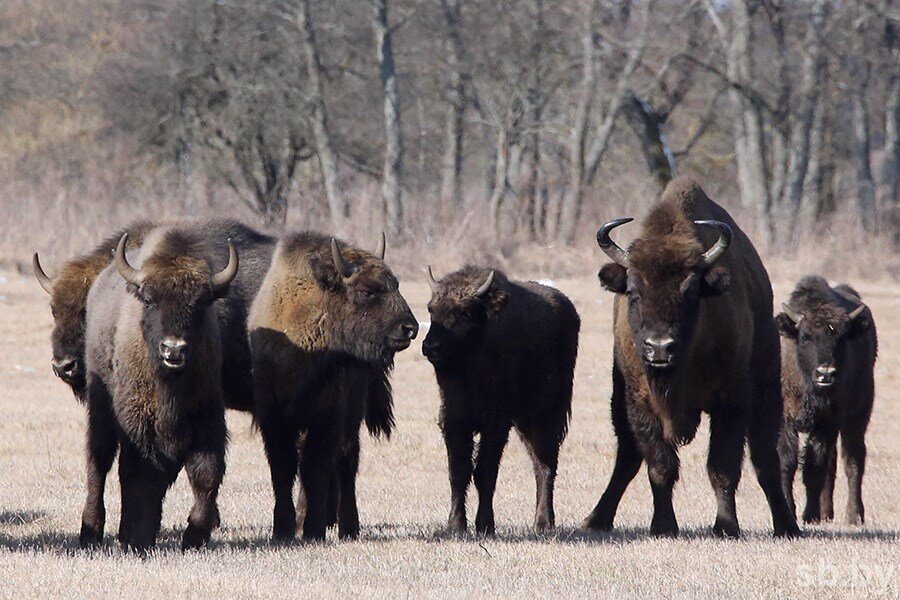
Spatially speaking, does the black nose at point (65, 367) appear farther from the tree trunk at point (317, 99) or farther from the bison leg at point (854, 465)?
the tree trunk at point (317, 99)

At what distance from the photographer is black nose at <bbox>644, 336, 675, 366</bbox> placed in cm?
897

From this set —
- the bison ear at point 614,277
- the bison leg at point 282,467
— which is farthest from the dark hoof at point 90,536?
the bison ear at point 614,277

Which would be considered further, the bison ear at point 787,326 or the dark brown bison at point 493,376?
the bison ear at point 787,326

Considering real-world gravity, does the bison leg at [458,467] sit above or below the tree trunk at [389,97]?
below

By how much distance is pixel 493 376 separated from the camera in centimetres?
1088

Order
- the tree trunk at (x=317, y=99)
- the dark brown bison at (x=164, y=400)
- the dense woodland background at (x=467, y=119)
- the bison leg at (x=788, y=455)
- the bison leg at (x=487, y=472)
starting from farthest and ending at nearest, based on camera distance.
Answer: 1. the tree trunk at (x=317, y=99)
2. the dense woodland background at (x=467, y=119)
3. the bison leg at (x=788, y=455)
4. the bison leg at (x=487, y=472)
5. the dark brown bison at (x=164, y=400)

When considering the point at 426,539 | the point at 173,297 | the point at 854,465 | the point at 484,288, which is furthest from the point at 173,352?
the point at 854,465

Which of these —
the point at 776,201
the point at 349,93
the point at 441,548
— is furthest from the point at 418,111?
the point at 441,548

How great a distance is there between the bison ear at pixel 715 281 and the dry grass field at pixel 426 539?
1.63m

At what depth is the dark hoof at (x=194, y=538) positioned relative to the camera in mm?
8766

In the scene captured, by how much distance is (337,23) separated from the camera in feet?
121

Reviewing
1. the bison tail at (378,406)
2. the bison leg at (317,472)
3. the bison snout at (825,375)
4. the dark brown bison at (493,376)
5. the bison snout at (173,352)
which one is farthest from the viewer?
the bison snout at (825,375)

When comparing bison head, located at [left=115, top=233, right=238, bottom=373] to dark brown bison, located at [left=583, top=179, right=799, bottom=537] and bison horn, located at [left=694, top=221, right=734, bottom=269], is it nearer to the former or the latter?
dark brown bison, located at [left=583, top=179, right=799, bottom=537]

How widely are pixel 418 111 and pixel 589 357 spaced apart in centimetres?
2370
